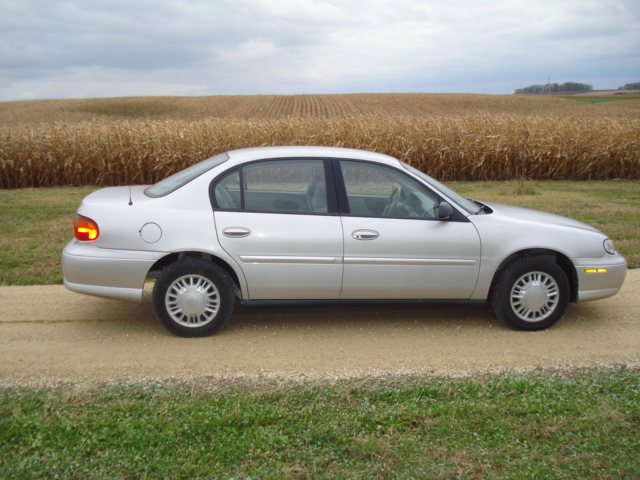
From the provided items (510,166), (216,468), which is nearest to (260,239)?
(216,468)

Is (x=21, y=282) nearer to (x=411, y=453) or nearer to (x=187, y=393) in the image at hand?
(x=187, y=393)

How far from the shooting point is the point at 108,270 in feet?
16.4

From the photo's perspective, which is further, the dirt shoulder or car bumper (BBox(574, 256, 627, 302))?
car bumper (BBox(574, 256, 627, 302))

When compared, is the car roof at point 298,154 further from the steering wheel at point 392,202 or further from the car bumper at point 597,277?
the car bumper at point 597,277

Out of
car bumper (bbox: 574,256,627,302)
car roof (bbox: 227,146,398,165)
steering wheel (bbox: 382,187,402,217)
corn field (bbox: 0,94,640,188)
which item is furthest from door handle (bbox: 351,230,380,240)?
corn field (bbox: 0,94,640,188)

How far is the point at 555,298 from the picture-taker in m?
5.32

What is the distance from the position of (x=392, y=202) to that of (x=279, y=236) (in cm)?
101

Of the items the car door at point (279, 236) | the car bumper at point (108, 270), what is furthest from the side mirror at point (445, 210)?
the car bumper at point (108, 270)

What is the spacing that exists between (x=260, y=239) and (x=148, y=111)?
48.0m

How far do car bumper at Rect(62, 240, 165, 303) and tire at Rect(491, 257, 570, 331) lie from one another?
2.74 m

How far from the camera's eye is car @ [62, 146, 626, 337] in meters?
5.03

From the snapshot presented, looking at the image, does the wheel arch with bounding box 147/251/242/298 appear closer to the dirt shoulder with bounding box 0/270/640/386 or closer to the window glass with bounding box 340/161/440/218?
the dirt shoulder with bounding box 0/270/640/386

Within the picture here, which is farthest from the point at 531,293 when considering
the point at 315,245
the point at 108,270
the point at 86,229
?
the point at 86,229

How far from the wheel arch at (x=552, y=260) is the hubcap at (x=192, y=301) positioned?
2291mm
